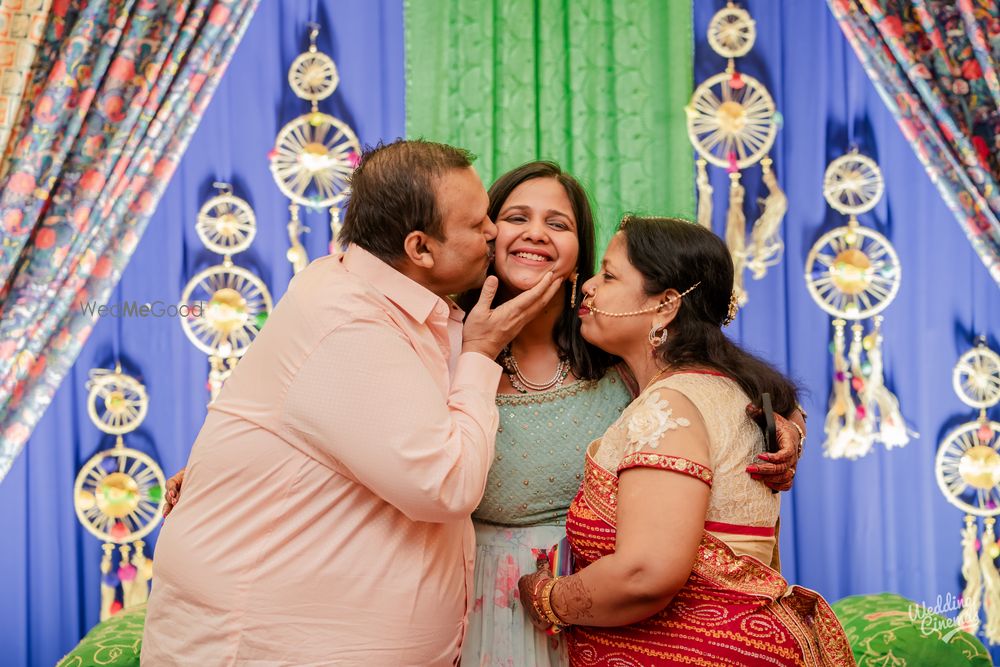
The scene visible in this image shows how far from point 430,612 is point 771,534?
0.59 metres

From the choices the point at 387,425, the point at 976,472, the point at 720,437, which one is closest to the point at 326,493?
the point at 387,425

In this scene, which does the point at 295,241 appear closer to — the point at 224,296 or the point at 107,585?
the point at 224,296

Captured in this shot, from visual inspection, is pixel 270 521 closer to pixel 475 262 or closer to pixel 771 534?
pixel 475 262

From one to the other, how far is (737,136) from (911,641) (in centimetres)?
179

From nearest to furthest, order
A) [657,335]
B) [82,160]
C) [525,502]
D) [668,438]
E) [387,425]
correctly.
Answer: [387,425] < [668,438] < [657,335] < [525,502] < [82,160]

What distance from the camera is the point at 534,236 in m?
1.97

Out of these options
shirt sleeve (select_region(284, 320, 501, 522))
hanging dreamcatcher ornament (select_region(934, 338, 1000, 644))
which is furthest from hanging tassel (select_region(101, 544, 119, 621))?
hanging dreamcatcher ornament (select_region(934, 338, 1000, 644))

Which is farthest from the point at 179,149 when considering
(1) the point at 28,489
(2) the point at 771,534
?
(2) the point at 771,534

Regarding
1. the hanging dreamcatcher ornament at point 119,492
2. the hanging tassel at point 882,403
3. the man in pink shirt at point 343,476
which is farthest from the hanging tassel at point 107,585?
the hanging tassel at point 882,403

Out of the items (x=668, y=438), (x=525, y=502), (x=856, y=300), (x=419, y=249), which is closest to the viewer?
(x=668, y=438)

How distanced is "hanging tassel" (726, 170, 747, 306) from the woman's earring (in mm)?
1752

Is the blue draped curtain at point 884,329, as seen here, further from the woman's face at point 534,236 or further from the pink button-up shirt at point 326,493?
the pink button-up shirt at point 326,493

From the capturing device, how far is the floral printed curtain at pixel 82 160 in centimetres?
299

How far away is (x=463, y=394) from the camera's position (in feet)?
5.02
